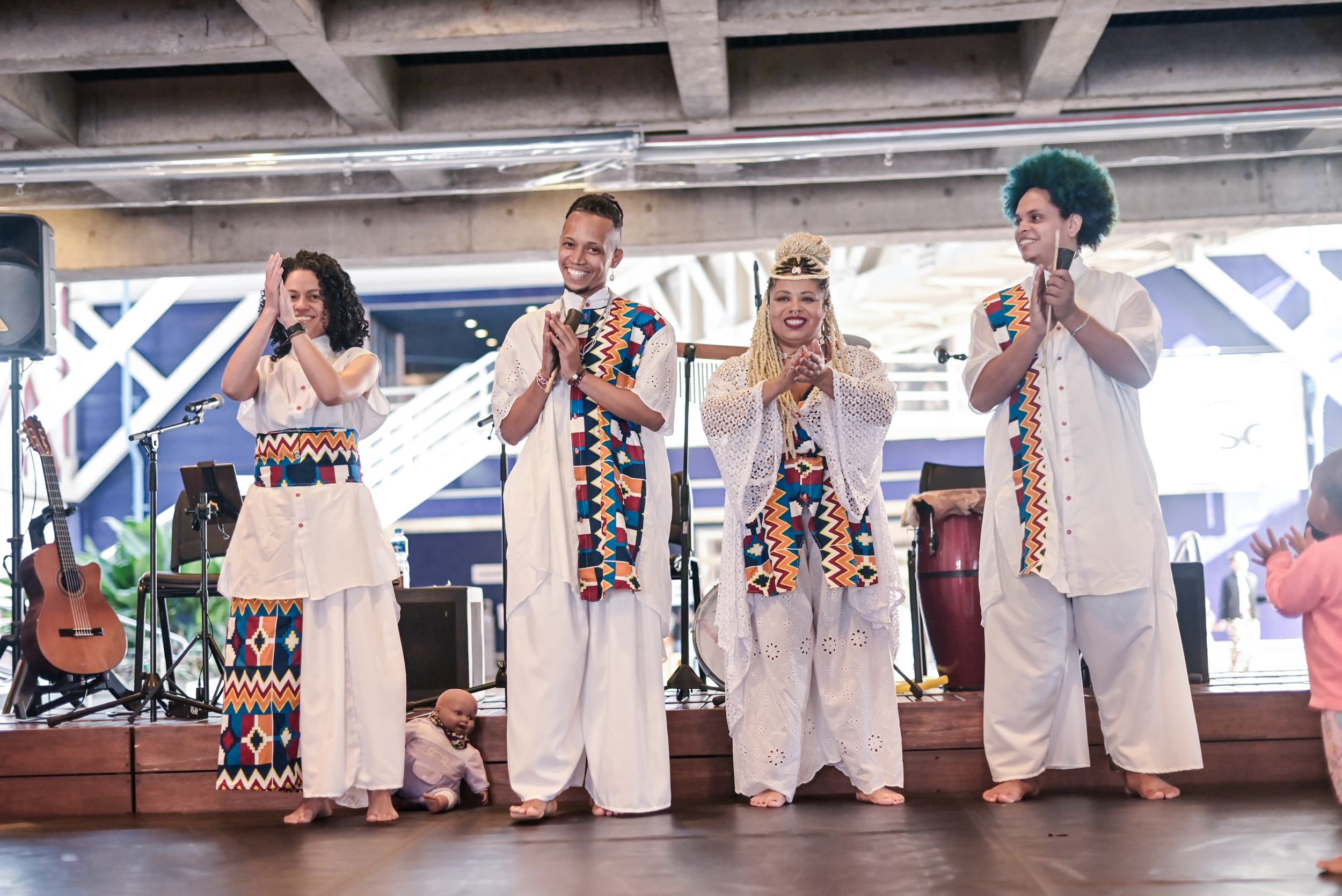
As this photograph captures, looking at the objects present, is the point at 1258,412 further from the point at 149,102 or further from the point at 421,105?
the point at 149,102

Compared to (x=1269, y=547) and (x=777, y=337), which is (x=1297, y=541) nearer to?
(x=1269, y=547)

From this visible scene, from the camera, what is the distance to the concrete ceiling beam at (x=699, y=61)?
468cm

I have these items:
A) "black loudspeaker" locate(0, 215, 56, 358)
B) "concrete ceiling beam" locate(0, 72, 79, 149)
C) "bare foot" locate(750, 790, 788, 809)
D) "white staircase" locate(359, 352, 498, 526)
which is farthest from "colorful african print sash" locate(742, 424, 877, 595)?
"white staircase" locate(359, 352, 498, 526)

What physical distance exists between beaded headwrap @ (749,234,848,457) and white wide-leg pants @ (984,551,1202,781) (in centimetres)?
71

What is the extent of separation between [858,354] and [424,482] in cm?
952

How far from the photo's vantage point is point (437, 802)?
10.8ft

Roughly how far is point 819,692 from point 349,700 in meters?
1.25

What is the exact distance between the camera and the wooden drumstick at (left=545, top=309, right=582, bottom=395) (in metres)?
3.06

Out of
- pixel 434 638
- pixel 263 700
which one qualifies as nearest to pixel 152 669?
pixel 434 638

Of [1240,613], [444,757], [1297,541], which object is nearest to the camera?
[1297,541]

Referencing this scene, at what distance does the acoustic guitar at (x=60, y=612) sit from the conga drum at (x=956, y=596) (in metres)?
3.09

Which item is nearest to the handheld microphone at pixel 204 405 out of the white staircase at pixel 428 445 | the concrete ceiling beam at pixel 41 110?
the concrete ceiling beam at pixel 41 110

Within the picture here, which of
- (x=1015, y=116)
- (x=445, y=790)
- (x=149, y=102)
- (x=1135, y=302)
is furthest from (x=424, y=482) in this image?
(x=1135, y=302)

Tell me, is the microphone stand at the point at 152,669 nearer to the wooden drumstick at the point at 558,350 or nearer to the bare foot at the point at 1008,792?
the wooden drumstick at the point at 558,350
